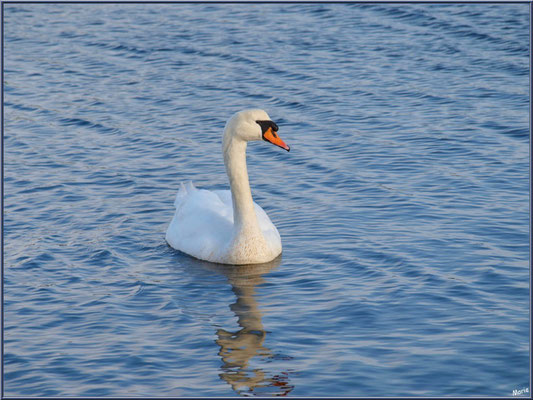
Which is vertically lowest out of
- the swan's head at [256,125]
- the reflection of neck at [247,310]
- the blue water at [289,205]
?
the reflection of neck at [247,310]

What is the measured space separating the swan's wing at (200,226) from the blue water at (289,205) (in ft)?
0.87

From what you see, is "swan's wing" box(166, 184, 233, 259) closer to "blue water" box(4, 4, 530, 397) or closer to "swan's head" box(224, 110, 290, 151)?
"blue water" box(4, 4, 530, 397)

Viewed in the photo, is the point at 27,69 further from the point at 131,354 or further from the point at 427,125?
the point at 131,354

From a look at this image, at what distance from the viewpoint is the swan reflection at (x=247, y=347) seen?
967 cm

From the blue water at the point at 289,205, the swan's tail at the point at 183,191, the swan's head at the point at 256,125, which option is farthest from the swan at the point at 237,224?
the swan's tail at the point at 183,191

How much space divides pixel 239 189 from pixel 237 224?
49 cm

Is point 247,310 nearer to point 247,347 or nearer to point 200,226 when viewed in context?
point 247,347

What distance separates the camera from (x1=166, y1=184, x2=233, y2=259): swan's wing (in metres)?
13.5

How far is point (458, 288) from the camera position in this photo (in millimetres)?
11812

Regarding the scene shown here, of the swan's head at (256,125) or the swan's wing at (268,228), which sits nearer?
the swan's head at (256,125)

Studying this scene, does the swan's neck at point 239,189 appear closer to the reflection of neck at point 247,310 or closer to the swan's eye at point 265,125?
the swan's eye at point 265,125

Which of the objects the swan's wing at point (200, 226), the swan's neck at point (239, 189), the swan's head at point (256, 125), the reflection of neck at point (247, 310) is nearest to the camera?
the reflection of neck at point (247, 310)

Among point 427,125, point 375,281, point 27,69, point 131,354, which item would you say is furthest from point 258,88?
point 131,354

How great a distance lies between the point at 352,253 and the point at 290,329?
105 inches
